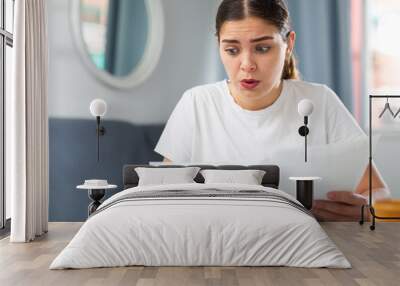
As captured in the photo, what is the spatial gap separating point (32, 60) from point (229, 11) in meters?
2.35

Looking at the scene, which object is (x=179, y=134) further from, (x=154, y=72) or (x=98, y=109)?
(x=98, y=109)

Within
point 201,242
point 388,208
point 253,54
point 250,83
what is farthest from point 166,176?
point 388,208

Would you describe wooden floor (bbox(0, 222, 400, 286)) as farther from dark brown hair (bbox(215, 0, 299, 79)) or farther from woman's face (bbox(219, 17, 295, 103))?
dark brown hair (bbox(215, 0, 299, 79))

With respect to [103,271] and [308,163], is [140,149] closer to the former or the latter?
[308,163]

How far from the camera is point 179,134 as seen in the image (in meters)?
7.12

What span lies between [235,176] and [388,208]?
196 centimetres

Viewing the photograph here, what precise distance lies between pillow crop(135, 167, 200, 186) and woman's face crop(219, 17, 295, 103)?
3.81ft

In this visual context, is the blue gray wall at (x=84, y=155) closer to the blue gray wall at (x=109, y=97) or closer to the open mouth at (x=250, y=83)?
the blue gray wall at (x=109, y=97)

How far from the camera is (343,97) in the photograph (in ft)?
23.2


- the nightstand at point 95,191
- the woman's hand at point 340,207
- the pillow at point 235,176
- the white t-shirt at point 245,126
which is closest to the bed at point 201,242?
the pillow at point 235,176

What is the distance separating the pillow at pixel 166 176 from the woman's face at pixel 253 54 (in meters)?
1.16

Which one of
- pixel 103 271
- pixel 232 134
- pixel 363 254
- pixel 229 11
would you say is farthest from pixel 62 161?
pixel 363 254

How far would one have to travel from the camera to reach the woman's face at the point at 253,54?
22.3 feet

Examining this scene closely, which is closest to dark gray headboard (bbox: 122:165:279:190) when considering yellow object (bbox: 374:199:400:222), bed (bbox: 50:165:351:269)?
yellow object (bbox: 374:199:400:222)
